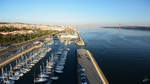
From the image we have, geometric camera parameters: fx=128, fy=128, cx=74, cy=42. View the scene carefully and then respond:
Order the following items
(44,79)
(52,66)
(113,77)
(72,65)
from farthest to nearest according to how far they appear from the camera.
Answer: (72,65), (52,66), (113,77), (44,79)

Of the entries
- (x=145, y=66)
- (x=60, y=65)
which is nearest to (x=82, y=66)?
(x=60, y=65)

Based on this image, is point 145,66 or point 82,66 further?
point 145,66

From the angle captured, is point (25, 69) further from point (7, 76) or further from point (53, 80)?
point (53, 80)

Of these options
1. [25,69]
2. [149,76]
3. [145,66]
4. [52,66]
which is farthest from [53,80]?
[145,66]

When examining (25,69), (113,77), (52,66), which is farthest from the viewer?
(52,66)

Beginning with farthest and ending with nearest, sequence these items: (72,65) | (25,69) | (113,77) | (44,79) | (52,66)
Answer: (72,65), (52,66), (25,69), (113,77), (44,79)

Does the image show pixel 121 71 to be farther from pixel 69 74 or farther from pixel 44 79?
pixel 44 79

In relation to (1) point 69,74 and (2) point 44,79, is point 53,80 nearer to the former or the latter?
(2) point 44,79

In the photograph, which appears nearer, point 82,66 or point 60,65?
point 82,66

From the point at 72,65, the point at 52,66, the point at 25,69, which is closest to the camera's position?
the point at 25,69
